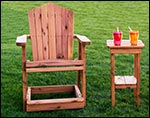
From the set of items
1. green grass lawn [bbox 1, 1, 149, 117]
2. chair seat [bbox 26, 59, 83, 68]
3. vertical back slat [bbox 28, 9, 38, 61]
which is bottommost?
green grass lawn [bbox 1, 1, 149, 117]

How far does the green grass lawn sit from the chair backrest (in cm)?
65

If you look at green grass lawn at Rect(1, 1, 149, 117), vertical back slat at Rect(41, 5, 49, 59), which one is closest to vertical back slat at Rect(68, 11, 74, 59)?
vertical back slat at Rect(41, 5, 49, 59)

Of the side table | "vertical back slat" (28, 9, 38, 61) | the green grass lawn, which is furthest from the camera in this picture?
"vertical back slat" (28, 9, 38, 61)

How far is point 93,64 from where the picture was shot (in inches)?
245

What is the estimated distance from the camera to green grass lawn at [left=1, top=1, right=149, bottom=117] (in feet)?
14.1

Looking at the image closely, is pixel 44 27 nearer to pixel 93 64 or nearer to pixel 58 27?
pixel 58 27

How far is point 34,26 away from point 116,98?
1.32 metres

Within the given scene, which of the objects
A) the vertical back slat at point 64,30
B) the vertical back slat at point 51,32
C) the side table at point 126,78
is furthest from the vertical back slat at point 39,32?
the side table at point 126,78

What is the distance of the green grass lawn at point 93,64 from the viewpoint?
4.31 m

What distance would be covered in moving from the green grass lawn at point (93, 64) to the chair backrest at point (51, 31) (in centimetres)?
65

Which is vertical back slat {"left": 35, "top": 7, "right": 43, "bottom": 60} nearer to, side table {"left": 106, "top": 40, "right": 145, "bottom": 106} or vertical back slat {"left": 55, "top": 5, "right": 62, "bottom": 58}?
vertical back slat {"left": 55, "top": 5, "right": 62, "bottom": 58}

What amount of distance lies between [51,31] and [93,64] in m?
1.82

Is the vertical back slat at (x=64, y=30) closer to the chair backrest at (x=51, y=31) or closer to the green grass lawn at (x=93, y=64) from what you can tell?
the chair backrest at (x=51, y=31)

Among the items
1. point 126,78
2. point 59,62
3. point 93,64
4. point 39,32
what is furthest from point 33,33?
point 93,64
